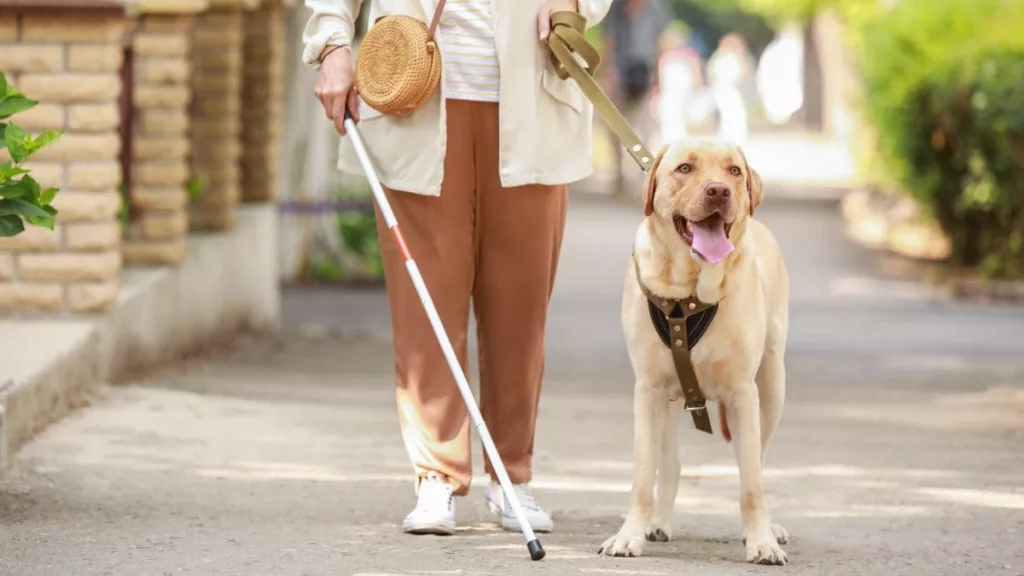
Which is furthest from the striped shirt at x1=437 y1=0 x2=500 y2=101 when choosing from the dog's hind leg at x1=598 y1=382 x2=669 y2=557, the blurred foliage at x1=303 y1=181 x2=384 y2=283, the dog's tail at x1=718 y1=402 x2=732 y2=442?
the blurred foliage at x1=303 y1=181 x2=384 y2=283

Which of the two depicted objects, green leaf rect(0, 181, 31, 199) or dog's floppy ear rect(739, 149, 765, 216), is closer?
dog's floppy ear rect(739, 149, 765, 216)

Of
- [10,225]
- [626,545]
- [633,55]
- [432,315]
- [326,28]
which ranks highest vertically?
[633,55]

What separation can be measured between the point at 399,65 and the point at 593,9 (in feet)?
2.11

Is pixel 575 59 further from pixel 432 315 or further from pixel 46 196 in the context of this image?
pixel 46 196

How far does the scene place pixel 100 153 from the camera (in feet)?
26.5

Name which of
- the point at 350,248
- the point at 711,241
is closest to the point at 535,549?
the point at 711,241

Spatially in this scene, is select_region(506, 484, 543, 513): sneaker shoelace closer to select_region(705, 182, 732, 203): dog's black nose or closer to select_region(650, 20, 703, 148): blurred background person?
select_region(705, 182, 732, 203): dog's black nose

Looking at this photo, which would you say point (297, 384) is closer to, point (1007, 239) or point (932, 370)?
point (932, 370)

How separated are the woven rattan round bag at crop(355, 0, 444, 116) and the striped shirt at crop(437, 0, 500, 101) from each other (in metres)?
0.07

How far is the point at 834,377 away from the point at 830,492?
3.87m

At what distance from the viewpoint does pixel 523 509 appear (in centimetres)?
584

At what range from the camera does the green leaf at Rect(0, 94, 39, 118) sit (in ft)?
18.2

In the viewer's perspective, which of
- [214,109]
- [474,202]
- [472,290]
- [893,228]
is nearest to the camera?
[474,202]

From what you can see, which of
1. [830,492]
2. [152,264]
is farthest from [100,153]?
[830,492]
